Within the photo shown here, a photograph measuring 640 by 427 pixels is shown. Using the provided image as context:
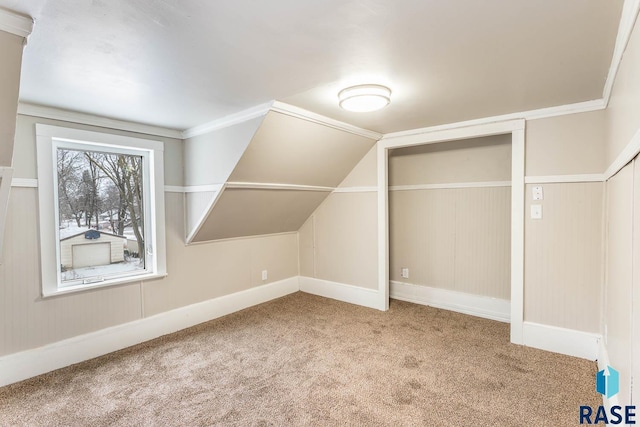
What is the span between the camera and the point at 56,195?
8.25 ft

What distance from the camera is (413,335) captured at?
2.97 metres

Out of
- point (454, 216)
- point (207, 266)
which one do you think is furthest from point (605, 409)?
point (207, 266)

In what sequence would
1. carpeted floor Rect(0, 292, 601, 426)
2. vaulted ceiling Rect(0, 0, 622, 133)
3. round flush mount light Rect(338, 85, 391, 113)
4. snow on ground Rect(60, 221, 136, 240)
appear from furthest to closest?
snow on ground Rect(60, 221, 136, 240)
round flush mount light Rect(338, 85, 391, 113)
carpeted floor Rect(0, 292, 601, 426)
vaulted ceiling Rect(0, 0, 622, 133)

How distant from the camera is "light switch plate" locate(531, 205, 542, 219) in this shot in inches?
105

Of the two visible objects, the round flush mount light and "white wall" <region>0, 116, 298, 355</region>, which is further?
"white wall" <region>0, 116, 298, 355</region>

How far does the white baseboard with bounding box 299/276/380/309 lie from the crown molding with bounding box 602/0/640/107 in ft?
9.09

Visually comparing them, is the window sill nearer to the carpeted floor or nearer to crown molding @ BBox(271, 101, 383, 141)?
the carpeted floor

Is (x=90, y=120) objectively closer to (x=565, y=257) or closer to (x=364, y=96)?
(x=364, y=96)

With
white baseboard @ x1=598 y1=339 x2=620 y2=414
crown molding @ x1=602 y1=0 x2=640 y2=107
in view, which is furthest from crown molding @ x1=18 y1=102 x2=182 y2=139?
white baseboard @ x1=598 y1=339 x2=620 y2=414

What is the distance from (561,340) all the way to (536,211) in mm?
1068

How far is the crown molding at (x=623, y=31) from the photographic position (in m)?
1.21

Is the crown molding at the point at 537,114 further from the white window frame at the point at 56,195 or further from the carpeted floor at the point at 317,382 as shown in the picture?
the white window frame at the point at 56,195

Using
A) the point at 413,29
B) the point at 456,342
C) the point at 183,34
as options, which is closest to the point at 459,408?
the point at 456,342

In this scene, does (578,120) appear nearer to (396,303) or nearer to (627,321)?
(627,321)
